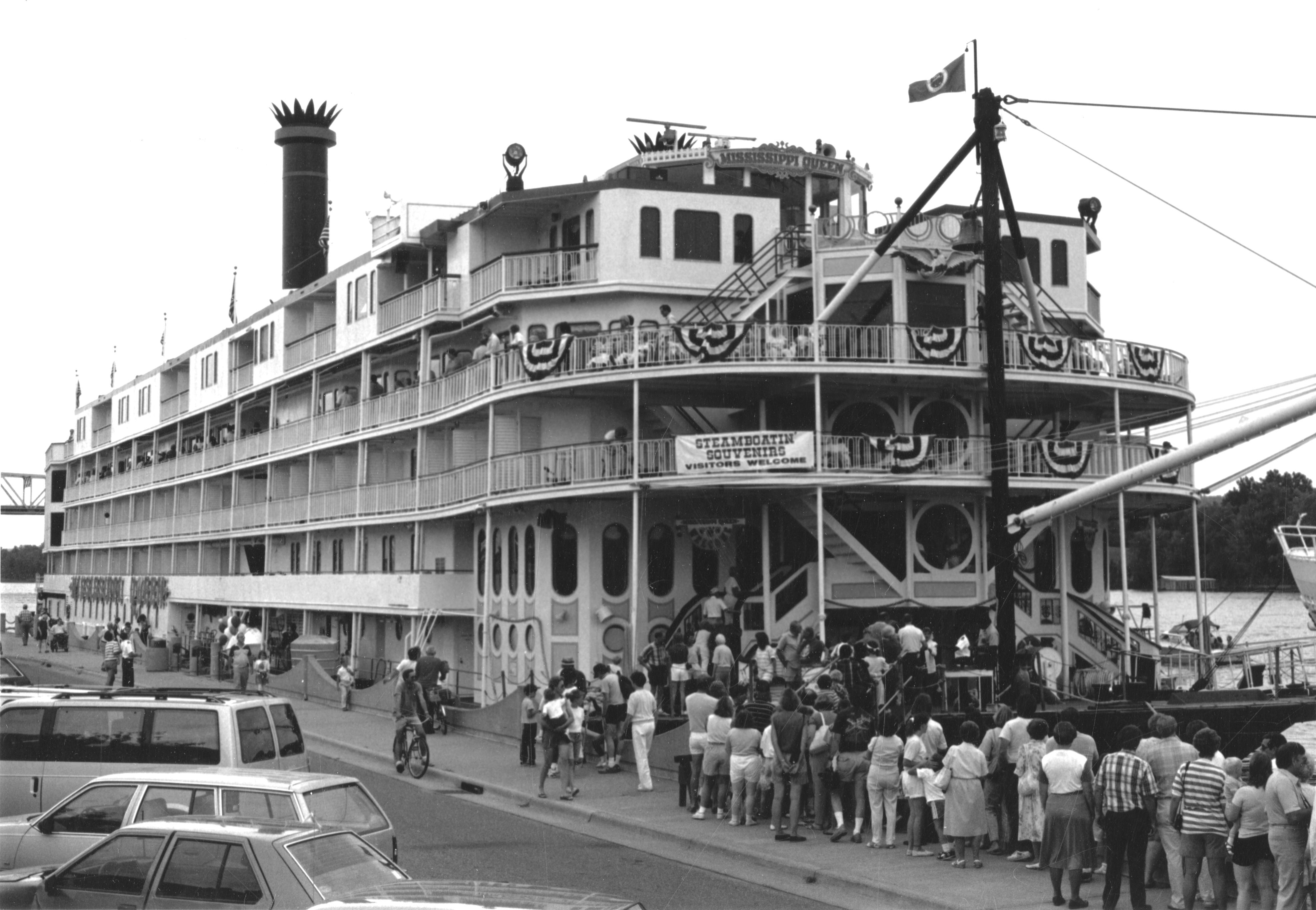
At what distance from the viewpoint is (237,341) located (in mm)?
58656

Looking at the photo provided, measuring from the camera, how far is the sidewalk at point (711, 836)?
1453 cm

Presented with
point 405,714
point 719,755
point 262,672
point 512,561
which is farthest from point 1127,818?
point 262,672

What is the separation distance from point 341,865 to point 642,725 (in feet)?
41.7

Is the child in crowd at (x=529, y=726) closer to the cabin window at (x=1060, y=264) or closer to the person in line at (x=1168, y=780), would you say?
the person in line at (x=1168, y=780)

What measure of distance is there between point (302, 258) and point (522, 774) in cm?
4060

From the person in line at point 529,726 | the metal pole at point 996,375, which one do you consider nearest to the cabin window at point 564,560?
the person in line at point 529,726

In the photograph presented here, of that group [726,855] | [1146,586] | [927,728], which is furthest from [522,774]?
[1146,586]

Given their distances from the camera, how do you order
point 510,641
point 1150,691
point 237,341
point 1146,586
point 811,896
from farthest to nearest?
point 1146,586 → point 237,341 → point 510,641 → point 1150,691 → point 811,896

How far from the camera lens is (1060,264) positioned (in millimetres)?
36062

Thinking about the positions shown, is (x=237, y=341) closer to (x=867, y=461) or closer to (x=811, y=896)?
(x=867, y=461)

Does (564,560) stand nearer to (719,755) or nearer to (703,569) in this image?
(703,569)

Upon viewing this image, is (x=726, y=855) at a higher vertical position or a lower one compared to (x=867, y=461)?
lower

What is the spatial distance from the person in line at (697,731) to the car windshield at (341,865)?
982 cm

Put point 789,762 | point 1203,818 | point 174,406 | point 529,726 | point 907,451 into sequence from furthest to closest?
point 174,406 < point 907,451 < point 529,726 < point 789,762 < point 1203,818
